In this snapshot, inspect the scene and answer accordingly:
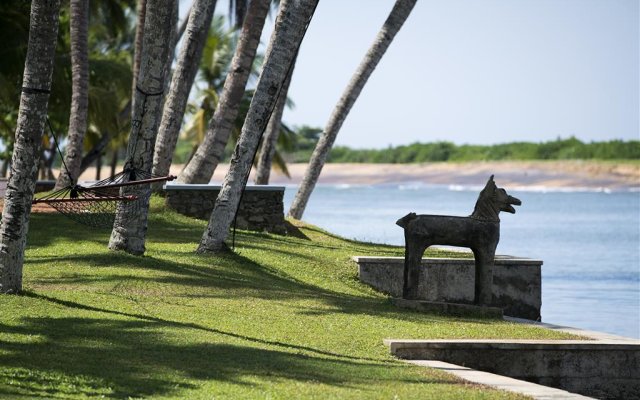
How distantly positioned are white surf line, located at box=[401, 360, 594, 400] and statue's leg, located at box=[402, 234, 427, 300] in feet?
14.1

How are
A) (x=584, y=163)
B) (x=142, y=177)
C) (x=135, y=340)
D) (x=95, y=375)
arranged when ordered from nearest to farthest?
(x=95, y=375) < (x=135, y=340) < (x=142, y=177) < (x=584, y=163)

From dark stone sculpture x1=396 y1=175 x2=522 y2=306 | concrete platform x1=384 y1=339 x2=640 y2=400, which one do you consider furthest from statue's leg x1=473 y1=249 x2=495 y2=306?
concrete platform x1=384 y1=339 x2=640 y2=400

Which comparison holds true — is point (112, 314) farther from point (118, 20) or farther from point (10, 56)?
point (118, 20)

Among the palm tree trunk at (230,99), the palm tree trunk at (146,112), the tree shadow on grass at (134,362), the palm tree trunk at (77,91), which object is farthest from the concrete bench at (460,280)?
the palm tree trunk at (77,91)

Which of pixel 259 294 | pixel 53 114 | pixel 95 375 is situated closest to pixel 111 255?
pixel 259 294

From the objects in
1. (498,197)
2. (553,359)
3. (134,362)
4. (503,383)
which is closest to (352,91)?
(498,197)

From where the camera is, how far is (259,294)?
53.2ft

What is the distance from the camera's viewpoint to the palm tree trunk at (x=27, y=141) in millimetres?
14078

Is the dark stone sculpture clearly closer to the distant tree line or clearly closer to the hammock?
the hammock

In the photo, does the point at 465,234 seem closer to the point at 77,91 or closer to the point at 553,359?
the point at 553,359

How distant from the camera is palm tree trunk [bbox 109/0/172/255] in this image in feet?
58.6

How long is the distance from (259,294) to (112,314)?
9.81 feet

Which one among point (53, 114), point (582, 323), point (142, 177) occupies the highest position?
point (53, 114)

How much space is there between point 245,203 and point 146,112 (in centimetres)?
672
